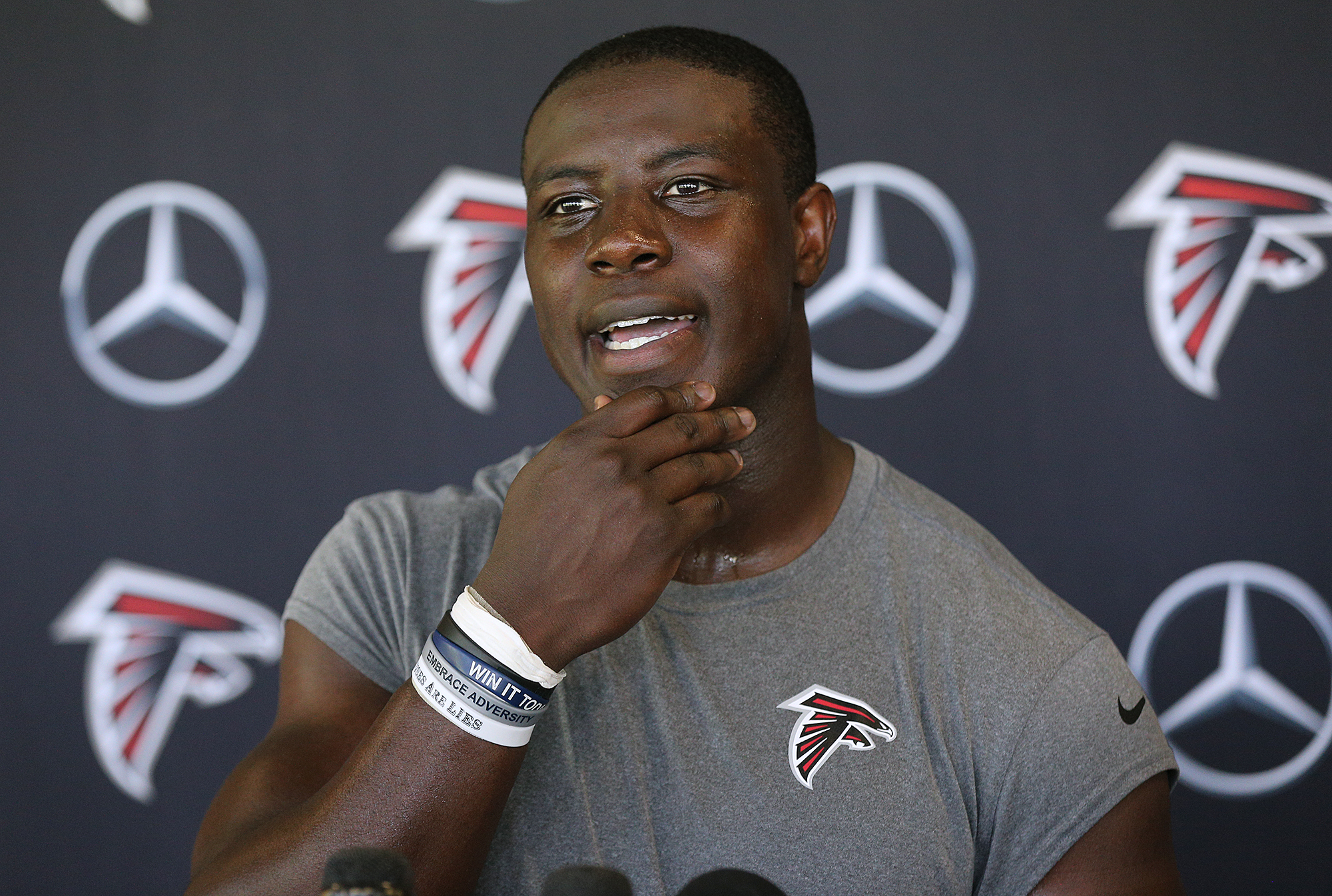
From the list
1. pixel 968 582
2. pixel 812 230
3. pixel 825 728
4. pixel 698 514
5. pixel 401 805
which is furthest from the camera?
pixel 812 230

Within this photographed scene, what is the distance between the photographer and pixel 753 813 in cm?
105

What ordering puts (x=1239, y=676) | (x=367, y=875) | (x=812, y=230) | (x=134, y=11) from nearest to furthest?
(x=367, y=875), (x=812, y=230), (x=1239, y=676), (x=134, y=11)

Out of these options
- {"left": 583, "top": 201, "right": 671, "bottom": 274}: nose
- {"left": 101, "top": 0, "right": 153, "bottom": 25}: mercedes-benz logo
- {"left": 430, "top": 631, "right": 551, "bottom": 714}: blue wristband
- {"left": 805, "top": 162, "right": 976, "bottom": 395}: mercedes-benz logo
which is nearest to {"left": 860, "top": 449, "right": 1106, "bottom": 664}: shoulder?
{"left": 583, "top": 201, "right": 671, "bottom": 274}: nose

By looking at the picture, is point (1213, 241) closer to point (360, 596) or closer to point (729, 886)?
point (360, 596)

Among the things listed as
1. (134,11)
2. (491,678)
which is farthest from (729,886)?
(134,11)

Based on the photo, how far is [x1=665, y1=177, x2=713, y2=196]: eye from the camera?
1178 millimetres

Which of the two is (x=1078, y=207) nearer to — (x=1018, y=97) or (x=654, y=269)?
(x=1018, y=97)

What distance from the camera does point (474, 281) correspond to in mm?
2156

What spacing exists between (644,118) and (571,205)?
0.39ft

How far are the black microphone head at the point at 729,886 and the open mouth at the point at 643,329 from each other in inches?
29.2

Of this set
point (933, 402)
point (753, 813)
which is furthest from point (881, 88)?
point (753, 813)

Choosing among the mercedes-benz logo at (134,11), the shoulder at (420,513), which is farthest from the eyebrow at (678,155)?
the mercedes-benz logo at (134,11)

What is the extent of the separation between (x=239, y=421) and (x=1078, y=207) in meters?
1.63

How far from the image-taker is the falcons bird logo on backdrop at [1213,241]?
82.8 inches
